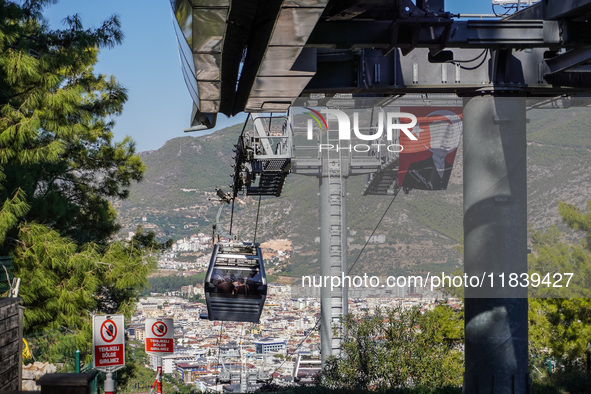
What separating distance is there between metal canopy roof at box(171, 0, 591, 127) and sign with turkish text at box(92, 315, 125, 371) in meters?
5.00

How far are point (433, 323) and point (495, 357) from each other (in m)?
Result: 4.95

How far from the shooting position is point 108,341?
10.6 m

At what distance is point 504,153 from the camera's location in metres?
8.02

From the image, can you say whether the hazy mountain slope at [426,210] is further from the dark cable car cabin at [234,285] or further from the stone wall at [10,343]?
the stone wall at [10,343]

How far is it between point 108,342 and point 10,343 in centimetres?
174

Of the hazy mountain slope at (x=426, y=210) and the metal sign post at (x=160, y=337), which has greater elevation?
the hazy mountain slope at (x=426, y=210)

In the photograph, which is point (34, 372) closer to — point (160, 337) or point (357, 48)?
point (160, 337)

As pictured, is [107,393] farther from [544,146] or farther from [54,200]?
[544,146]

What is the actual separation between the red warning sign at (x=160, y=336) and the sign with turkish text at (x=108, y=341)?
0.87m

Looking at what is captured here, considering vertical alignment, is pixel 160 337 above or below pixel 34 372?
above

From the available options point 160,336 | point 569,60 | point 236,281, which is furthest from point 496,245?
point 236,281

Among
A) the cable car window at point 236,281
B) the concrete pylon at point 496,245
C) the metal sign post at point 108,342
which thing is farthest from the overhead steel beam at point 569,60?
the cable car window at point 236,281

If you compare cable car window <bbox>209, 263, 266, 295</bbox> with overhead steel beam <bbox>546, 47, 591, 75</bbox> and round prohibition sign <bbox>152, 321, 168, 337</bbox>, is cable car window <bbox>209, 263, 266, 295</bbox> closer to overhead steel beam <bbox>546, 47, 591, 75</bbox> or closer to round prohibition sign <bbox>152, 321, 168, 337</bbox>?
round prohibition sign <bbox>152, 321, 168, 337</bbox>

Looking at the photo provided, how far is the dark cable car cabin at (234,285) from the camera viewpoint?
14.4 m
